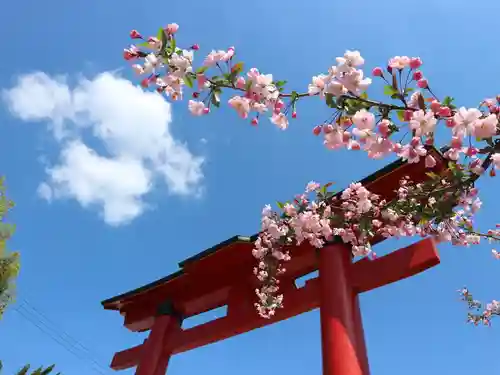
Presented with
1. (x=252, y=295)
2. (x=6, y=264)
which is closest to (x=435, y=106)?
(x=252, y=295)

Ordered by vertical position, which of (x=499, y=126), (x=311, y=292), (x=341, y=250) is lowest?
(x=499, y=126)

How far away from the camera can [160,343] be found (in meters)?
5.04

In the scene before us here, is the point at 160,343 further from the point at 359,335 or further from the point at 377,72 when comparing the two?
the point at 377,72

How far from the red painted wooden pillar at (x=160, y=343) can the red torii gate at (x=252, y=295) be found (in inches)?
0.4

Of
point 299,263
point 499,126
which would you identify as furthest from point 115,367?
point 499,126

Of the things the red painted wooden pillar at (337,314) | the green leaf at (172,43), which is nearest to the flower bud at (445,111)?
the green leaf at (172,43)

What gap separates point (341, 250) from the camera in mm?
3830

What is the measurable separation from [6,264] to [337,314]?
4575mm

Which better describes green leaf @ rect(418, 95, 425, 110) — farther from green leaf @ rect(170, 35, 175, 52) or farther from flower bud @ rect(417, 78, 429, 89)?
green leaf @ rect(170, 35, 175, 52)

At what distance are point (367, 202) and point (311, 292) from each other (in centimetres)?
167

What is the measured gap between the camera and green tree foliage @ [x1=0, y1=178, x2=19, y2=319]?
5.24 meters

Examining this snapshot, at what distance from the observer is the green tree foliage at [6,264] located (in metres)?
5.24

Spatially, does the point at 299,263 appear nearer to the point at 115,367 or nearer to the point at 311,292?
the point at 311,292

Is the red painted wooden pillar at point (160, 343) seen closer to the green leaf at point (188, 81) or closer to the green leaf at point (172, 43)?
the green leaf at point (188, 81)
